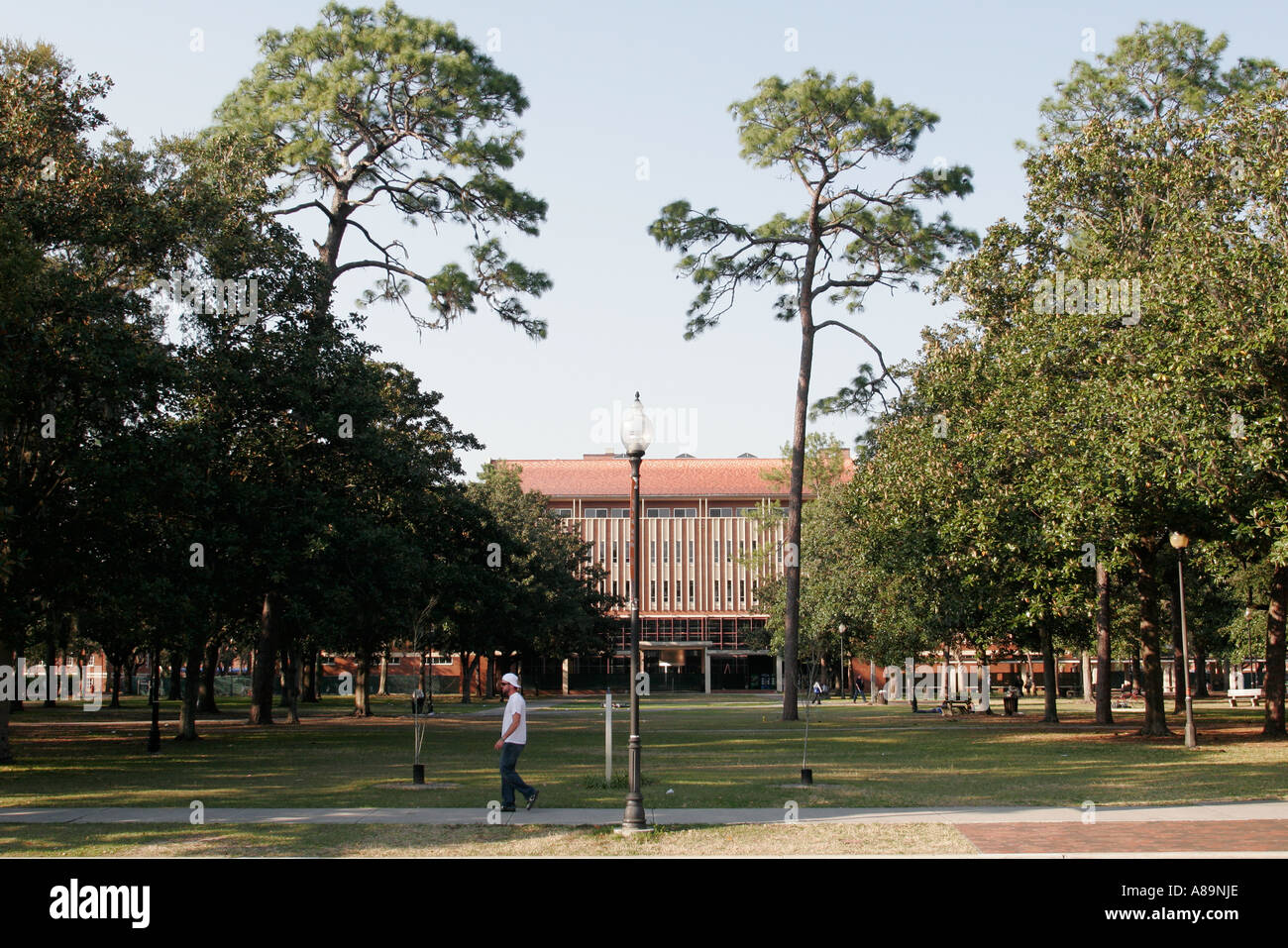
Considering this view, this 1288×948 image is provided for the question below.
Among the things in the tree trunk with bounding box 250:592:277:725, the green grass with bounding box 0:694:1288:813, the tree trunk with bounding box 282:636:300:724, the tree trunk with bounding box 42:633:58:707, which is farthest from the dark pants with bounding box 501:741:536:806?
the tree trunk with bounding box 282:636:300:724

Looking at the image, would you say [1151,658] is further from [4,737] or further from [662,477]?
[662,477]

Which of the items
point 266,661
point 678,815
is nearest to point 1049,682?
point 266,661

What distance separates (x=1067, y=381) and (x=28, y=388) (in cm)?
2268

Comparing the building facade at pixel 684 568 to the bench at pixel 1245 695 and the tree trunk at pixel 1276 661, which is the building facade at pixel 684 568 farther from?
the tree trunk at pixel 1276 661

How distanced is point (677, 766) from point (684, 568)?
259ft

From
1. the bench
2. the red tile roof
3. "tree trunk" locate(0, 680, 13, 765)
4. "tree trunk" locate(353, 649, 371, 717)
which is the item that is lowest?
the bench

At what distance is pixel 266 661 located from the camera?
34.8 m

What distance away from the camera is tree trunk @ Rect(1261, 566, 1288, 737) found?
28281mm

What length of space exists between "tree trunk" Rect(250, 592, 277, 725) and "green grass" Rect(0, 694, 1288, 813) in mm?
1019

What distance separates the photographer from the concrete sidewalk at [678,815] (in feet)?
45.6

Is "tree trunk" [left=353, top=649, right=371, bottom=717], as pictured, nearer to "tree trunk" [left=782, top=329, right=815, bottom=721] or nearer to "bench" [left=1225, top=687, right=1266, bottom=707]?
"tree trunk" [left=782, top=329, right=815, bottom=721]

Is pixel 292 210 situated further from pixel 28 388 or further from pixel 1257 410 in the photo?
pixel 1257 410

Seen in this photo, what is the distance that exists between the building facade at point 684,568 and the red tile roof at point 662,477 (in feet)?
0.42

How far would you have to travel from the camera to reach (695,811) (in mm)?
14742
